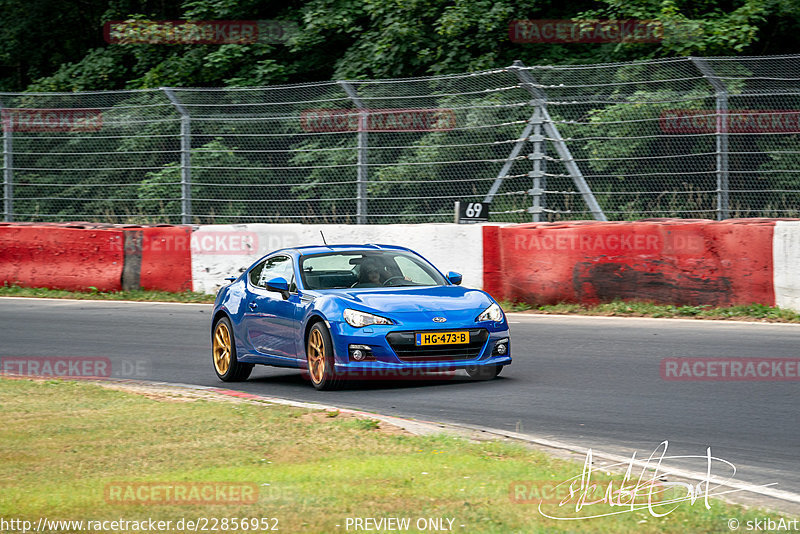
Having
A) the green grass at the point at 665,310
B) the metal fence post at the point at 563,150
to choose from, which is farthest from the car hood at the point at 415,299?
the metal fence post at the point at 563,150

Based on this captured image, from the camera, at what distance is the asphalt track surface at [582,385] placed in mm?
7746

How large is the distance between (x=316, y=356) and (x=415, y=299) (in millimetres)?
993

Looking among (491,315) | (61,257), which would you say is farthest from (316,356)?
(61,257)

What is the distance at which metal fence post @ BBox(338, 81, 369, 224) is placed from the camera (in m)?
18.9

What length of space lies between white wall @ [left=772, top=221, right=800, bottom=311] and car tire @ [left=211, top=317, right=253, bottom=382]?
6.34 meters

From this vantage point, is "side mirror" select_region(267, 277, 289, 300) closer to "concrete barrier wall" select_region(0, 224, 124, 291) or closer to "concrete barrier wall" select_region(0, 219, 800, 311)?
"concrete barrier wall" select_region(0, 219, 800, 311)

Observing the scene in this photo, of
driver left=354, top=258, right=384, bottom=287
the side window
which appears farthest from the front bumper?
the side window

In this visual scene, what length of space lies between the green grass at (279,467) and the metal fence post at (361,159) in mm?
9925

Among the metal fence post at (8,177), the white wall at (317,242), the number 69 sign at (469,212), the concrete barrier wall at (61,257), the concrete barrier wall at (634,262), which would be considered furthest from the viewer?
the metal fence post at (8,177)

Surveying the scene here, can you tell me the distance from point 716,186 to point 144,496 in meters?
11.6

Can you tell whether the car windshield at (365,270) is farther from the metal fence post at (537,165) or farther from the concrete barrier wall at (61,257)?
the concrete barrier wall at (61,257)

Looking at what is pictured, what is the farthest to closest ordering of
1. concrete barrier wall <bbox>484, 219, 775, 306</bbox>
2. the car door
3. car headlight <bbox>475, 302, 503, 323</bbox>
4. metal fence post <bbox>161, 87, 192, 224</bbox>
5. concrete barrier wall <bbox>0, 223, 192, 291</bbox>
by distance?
metal fence post <bbox>161, 87, 192, 224</bbox> < concrete barrier wall <bbox>0, 223, 192, 291</bbox> < concrete barrier wall <bbox>484, 219, 775, 306</bbox> < the car door < car headlight <bbox>475, 302, 503, 323</bbox>

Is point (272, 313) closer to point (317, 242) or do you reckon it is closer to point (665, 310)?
point (665, 310)

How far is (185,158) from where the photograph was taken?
20656 mm
